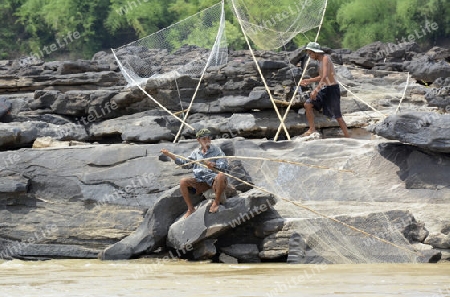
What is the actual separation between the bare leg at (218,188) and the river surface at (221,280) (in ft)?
2.06

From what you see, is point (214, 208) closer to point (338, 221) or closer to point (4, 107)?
point (338, 221)

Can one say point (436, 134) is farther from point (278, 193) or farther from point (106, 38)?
point (106, 38)

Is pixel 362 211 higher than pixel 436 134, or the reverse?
pixel 436 134

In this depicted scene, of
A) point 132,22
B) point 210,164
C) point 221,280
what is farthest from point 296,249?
point 132,22

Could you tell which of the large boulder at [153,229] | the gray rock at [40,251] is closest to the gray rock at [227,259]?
the large boulder at [153,229]

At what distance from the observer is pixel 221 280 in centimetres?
718

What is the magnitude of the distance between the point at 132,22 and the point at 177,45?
3021cm

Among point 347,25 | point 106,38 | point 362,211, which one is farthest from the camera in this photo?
point 106,38

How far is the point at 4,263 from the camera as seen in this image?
9594mm

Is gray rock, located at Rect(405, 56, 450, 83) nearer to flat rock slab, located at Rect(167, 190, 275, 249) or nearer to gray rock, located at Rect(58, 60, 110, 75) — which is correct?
gray rock, located at Rect(58, 60, 110, 75)

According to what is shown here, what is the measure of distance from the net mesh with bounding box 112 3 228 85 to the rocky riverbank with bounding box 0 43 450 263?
324mm

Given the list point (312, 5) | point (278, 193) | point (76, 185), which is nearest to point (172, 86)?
point (312, 5)

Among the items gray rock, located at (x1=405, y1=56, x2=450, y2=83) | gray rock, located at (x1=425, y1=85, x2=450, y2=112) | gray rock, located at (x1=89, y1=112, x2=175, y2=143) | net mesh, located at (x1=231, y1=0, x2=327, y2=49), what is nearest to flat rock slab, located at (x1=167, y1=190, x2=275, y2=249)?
gray rock, located at (x1=89, y1=112, x2=175, y2=143)

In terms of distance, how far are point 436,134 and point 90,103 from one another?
6.67 m
